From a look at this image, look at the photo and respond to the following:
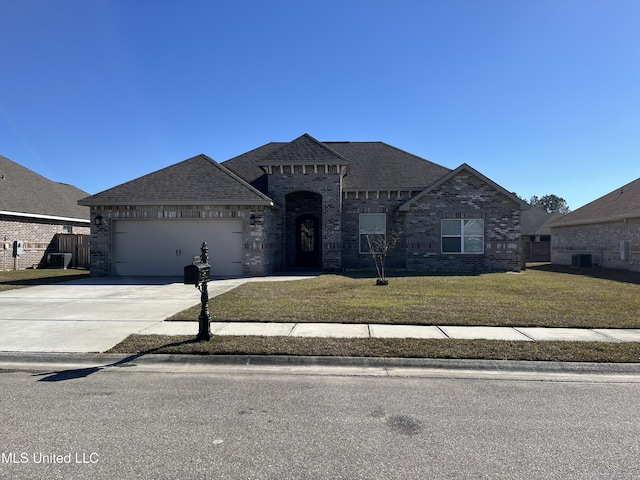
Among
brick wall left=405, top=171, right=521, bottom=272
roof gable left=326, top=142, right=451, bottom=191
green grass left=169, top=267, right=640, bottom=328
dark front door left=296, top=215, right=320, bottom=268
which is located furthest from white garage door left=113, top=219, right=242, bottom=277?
brick wall left=405, top=171, right=521, bottom=272

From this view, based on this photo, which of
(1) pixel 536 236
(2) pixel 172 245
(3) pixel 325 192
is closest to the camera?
(2) pixel 172 245

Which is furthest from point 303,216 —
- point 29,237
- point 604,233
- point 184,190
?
point 604,233

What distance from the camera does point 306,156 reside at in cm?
1844

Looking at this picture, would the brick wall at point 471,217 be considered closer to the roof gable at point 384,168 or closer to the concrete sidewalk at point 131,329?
the roof gable at point 384,168

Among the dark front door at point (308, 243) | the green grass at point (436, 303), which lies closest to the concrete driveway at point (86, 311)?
the green grass at point (436, 303)

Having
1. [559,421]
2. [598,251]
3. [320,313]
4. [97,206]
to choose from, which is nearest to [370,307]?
[320,313]

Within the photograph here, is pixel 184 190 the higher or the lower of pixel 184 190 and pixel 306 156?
the lower

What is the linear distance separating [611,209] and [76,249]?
3211 cm

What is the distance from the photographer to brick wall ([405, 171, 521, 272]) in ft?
61.1

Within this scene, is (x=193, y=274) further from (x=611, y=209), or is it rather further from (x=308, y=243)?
(x=611, y=209)

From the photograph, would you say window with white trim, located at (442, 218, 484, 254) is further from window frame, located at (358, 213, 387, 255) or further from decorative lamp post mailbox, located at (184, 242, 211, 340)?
decorative lamp post mailbox, located at (184, 242, 211, 340)

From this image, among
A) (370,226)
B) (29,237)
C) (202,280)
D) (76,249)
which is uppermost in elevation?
(370,226)

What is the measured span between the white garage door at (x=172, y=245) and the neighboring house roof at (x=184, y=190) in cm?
96

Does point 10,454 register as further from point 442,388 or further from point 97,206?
point 97,206
